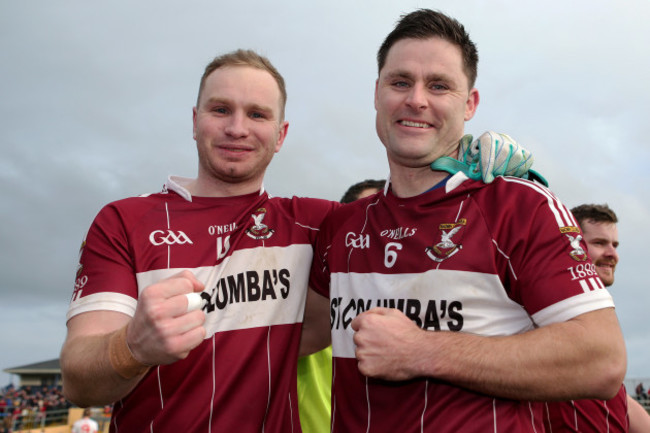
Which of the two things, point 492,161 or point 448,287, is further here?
point 492,161

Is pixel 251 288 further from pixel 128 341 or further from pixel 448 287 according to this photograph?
pixel 448 287

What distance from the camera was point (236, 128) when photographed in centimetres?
345

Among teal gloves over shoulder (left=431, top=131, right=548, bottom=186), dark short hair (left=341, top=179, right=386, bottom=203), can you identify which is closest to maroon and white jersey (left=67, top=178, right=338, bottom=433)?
Result: teal gloves over shoulder (left=431, top=131, right=548, bottom=186)

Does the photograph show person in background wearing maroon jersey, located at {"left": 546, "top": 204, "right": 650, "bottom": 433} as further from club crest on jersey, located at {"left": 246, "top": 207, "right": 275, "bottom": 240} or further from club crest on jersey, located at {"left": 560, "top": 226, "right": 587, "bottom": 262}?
club crest on jersey, located at {"left": 246, "top": 207, "right": 275, "bottom": 240}

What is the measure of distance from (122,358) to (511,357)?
5.26 ft

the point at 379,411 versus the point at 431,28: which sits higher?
the point at 431,28

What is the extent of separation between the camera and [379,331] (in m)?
2.42

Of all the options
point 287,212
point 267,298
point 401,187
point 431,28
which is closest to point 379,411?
point 267,298

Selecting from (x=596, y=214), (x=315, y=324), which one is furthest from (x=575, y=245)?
(x=596, y=214)

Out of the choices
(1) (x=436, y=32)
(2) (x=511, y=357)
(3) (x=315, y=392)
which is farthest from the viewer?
(3) (x=315, y=392)

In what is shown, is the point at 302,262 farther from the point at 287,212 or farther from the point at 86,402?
the point at 86,402

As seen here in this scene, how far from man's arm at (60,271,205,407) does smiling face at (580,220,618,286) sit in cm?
464

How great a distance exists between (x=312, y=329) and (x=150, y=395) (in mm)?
1005

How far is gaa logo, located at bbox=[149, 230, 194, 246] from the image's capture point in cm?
325
